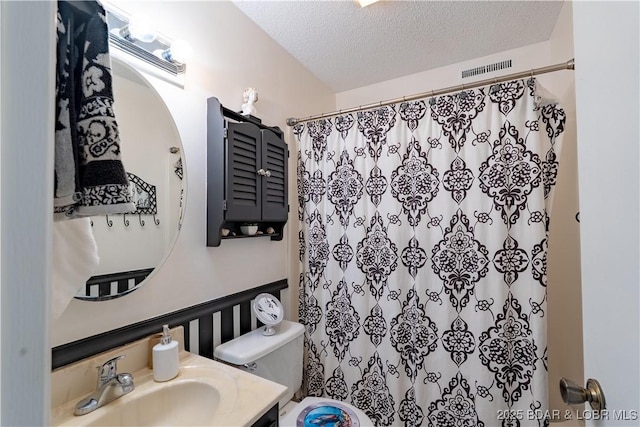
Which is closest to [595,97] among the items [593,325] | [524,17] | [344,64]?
[593,325]

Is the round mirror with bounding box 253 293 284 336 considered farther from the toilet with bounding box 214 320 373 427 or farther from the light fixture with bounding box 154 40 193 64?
the light fixture with bounding box 154 40 193 64

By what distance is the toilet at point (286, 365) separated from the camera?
1.17 m

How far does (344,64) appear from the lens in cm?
190

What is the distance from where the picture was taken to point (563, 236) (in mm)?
1529

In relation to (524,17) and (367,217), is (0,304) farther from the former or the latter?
(524,17)

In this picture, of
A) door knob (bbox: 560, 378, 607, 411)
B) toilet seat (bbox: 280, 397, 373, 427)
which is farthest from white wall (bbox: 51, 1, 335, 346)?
door knob (bbox: 560, 378, 607, 411)

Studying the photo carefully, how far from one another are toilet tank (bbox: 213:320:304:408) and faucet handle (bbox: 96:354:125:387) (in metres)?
0.39

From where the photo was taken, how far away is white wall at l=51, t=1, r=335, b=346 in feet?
3.10

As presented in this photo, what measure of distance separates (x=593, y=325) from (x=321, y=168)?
1.33 metres

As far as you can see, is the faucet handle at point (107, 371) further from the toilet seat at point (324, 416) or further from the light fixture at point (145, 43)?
the light fixture at point (145, 43)

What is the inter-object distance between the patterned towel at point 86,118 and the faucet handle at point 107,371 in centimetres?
57

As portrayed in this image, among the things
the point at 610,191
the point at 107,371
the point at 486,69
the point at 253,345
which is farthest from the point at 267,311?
the point at 486,69

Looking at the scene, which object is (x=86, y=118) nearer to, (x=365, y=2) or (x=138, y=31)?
(x=138, y=31)

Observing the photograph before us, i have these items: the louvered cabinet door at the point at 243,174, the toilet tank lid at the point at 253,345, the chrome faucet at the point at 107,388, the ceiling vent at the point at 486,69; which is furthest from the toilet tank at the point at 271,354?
the ceiling vent at the point at 486,69
